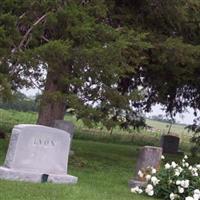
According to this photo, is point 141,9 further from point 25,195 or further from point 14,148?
point 25,195

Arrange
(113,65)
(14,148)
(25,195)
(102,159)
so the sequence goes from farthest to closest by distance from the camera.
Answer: (102,159) < (113,65) < (14,148) < (25,195)

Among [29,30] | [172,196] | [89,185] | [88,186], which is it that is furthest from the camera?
[29,30]

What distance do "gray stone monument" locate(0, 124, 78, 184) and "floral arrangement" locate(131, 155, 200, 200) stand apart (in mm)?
1518

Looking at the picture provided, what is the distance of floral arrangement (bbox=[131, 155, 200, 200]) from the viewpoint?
11.2m

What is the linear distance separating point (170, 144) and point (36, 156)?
56.7 feet

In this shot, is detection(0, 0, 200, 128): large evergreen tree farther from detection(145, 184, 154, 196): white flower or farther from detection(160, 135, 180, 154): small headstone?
detection(160, 135, 180, 154): small headstone

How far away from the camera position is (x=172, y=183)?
1149cm

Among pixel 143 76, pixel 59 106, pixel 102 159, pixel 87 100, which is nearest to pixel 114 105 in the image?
pixel 87 100

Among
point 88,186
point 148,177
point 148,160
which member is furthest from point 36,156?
point 148,160

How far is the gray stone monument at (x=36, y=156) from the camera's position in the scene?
38.3 ft

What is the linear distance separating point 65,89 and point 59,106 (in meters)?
1.74

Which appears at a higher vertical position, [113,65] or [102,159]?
[113,65]

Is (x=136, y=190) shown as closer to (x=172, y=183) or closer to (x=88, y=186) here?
(x=172, y=183)

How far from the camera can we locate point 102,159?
64.3 feet
